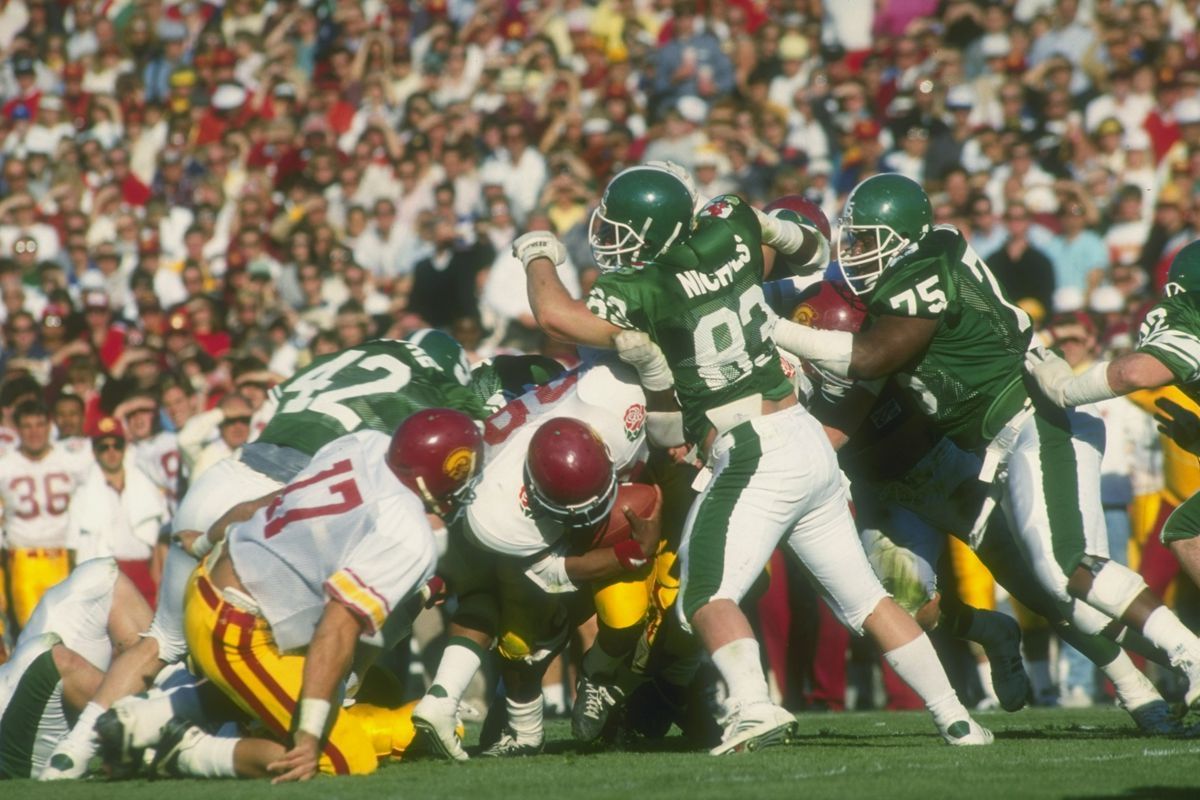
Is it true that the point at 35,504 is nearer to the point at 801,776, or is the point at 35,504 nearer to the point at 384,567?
the point at 384,567

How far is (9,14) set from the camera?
2000 centimetres

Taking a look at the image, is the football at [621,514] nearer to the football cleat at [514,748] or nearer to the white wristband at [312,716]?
the football cleat at [514,748]

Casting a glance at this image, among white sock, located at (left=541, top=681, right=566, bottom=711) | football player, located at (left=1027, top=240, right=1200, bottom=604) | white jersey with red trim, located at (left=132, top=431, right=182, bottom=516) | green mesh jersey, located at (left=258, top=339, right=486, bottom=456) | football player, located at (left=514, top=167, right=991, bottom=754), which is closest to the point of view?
football player, located at (left=514, top=167, right=991, bottom=754)

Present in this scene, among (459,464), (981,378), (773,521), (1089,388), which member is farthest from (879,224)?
(459,464)

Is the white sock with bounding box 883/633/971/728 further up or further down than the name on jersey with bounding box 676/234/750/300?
further down

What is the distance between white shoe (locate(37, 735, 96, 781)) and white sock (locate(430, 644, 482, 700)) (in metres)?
1.27

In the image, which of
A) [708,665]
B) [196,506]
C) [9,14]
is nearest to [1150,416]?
[708,665]

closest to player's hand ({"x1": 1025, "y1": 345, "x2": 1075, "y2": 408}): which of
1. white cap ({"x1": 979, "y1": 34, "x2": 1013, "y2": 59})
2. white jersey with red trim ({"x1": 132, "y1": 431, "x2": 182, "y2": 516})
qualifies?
white jersey with red trim ({"x1": 132, "y1": 431, "x2": 182, "y2": 516})

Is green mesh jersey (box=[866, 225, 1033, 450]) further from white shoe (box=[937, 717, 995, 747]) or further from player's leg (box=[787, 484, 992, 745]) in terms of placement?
white shoe (box=[937, 717, 995, 747])

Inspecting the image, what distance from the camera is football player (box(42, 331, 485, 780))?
7137 mm

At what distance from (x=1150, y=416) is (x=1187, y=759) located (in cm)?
438

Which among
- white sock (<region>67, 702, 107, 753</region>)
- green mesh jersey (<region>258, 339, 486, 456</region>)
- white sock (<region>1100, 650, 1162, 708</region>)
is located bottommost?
white sock (<region>1100, 650, 1162, 708</region>)

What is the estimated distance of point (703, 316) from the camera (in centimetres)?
662

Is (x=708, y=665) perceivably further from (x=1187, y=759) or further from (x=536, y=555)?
(x=1187, y=759)
